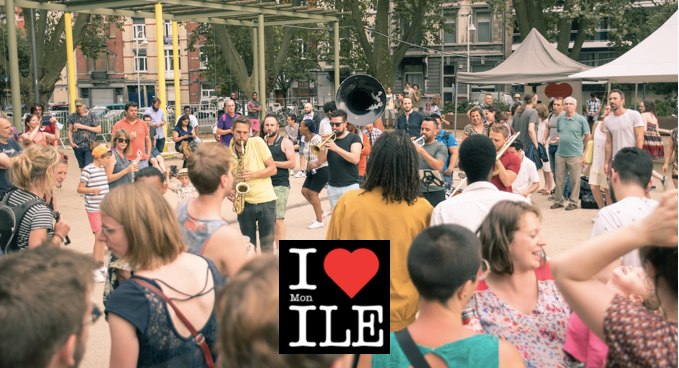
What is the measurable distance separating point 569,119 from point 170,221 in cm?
955

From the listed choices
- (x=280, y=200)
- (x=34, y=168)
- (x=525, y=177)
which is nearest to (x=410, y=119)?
(x=280, y=200)

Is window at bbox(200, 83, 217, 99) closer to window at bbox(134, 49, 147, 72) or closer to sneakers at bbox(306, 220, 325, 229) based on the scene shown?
window at bbox(134, 49, 147, 72)

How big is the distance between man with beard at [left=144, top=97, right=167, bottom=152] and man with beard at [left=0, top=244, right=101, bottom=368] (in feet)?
47.2

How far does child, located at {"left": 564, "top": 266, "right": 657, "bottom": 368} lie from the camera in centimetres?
228

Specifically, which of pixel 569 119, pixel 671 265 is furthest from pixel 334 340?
pixel 569 119

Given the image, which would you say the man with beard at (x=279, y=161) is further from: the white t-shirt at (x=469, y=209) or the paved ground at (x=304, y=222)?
the white t-shirt at (x=469, y=209)

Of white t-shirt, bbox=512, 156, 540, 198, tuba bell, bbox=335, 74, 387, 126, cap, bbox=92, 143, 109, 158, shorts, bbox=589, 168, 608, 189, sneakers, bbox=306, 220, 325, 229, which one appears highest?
tuba bell, bbox=335, 74, 387, 126

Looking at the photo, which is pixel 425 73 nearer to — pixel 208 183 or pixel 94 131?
pixel 94 131

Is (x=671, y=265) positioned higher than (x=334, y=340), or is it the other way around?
(x=671, y=265)

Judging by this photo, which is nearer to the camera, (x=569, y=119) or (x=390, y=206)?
(x=390, y=206)

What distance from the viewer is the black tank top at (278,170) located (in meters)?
8.23

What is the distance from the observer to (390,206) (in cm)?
411

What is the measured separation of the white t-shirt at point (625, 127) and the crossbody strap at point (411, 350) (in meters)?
8.32

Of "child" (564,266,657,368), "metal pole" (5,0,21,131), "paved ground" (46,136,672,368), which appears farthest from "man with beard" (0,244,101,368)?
"metal pole" (5,0,21,131)
